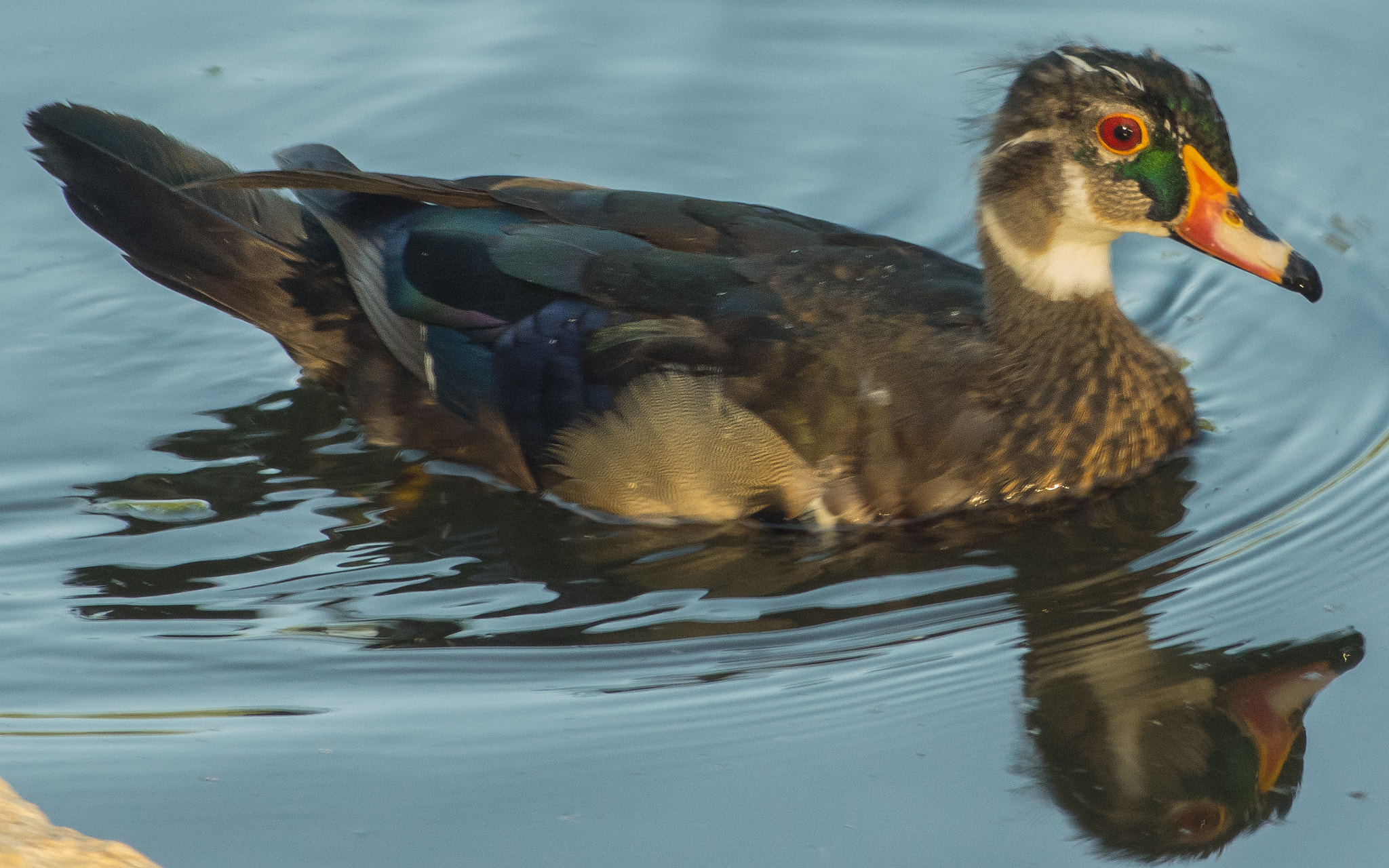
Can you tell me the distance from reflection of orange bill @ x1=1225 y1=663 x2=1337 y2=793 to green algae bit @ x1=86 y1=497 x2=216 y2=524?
2.85 metres

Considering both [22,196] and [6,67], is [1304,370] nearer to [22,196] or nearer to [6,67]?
[22,196]

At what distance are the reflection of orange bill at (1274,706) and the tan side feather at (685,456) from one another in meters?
1.25

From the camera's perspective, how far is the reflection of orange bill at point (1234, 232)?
465 cm

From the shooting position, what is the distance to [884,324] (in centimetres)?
466

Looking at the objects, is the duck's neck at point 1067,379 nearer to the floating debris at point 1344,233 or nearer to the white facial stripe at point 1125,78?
the white facial stripe at point 1125,78

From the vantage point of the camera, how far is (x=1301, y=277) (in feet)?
15.2

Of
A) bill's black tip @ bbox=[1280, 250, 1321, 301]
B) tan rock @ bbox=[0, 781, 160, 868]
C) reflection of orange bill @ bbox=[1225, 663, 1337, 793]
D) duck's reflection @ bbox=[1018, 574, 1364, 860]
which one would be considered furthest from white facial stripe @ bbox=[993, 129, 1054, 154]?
tan rock @ bbox=[0, 781, 160, 868]

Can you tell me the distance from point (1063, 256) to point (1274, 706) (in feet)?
5.03

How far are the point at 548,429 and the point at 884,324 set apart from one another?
38.4 inches

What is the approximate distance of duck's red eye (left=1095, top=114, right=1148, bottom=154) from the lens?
467 centimetres

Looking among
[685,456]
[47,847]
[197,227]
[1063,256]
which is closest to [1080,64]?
[1063,256]

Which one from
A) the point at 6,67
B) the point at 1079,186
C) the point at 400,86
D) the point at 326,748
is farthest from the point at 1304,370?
the point at 6,67

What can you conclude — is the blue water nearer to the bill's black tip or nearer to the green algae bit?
the green algae bit

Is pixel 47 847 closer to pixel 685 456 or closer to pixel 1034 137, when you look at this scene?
pixel 685 456
